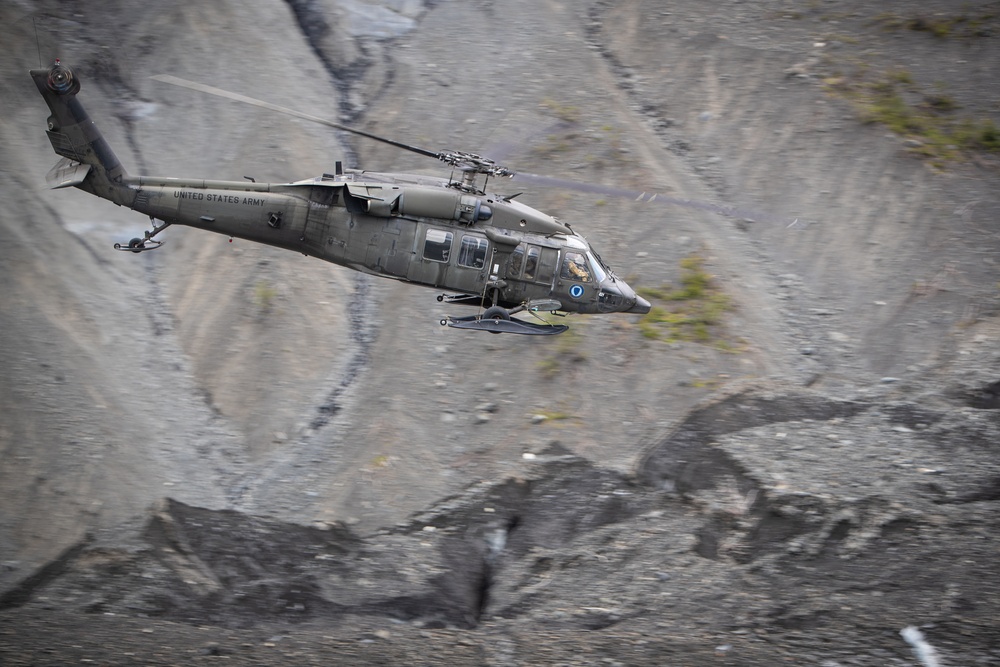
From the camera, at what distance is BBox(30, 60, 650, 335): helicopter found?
14.4m

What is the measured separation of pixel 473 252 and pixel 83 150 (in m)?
6.46

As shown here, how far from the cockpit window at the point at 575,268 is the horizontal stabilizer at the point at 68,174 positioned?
307 inches

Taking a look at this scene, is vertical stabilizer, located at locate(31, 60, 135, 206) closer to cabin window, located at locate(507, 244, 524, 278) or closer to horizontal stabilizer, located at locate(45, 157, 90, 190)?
horizontal stabilizer, located at locate(45, 157, 90, 190)

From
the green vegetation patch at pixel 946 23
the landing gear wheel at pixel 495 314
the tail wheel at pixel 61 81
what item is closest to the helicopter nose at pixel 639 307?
the landing gear wheel at pixel 495 314

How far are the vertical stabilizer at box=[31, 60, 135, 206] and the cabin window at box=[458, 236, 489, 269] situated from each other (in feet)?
17.4

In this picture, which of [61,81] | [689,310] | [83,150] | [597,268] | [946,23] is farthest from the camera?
[946,23]

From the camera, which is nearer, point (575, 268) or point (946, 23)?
point (575, 268)

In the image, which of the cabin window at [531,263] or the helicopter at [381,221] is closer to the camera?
the helicopter at [381,221]

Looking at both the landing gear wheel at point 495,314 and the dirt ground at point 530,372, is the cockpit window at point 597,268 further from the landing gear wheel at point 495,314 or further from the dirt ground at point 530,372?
the landing gear wheel at point 495,314

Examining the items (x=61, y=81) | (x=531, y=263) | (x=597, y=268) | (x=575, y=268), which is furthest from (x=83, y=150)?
(x=597, y=268)

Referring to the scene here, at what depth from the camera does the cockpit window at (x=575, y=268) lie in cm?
1477

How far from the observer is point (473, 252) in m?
14.5

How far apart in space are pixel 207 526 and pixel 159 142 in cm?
1043

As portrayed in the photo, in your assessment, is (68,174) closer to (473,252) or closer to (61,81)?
(61,81)
